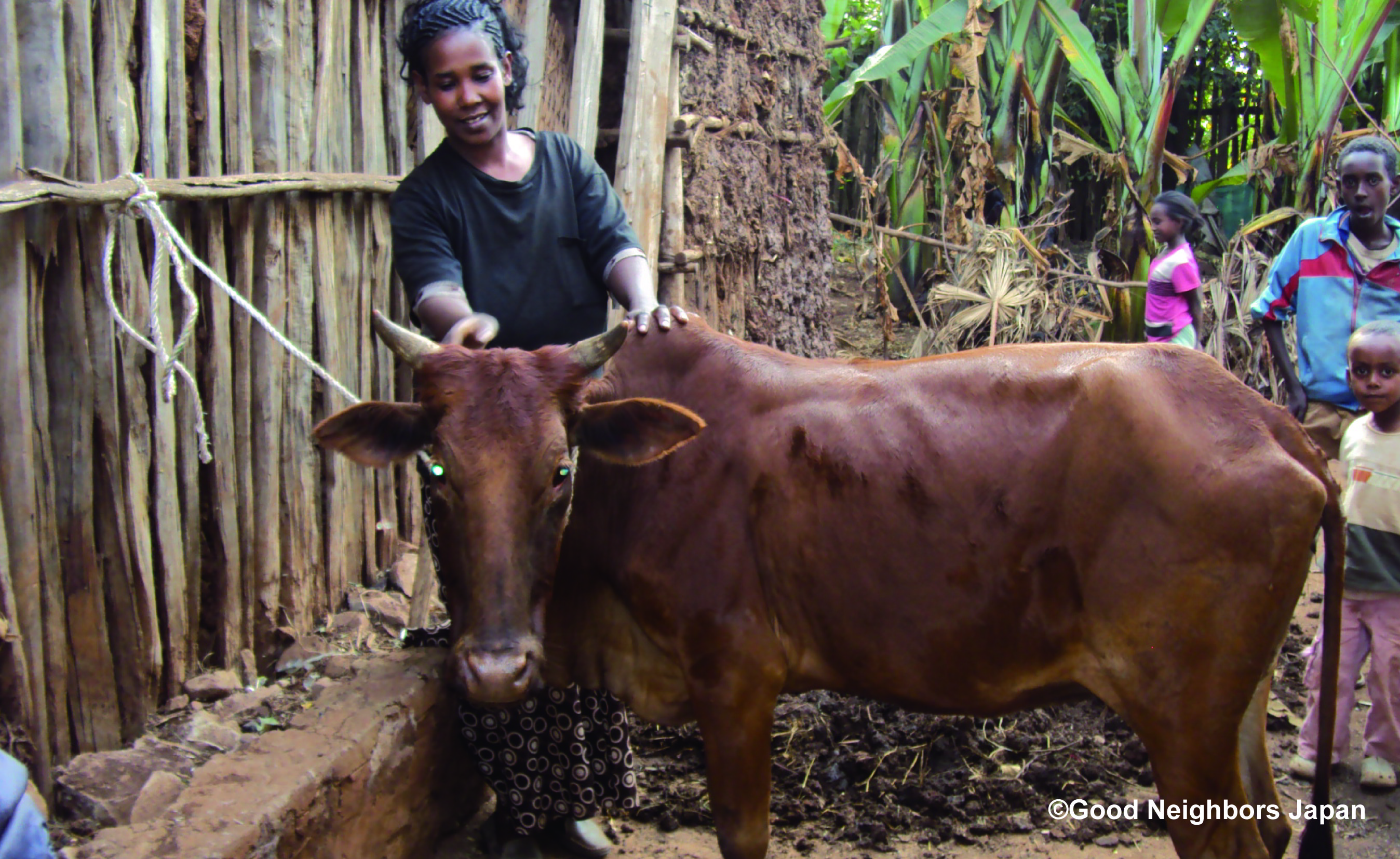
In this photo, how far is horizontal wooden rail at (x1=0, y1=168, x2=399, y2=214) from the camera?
260 cm

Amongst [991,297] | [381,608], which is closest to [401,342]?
[381,608]

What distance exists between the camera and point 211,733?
3.06 metres

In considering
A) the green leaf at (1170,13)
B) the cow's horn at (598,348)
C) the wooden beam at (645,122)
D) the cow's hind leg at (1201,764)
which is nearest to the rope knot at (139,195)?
the cow's horn at (598,348)

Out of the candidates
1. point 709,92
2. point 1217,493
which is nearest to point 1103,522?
point 1217,493

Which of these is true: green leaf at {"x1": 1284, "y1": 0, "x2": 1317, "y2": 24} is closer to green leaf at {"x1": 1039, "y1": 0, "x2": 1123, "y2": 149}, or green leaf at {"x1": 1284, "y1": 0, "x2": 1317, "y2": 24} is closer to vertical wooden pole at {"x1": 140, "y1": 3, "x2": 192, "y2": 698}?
green leaf at {"x1": 1039, "y1": 0, "x2": 1123, "y2": 149}

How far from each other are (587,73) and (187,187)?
222cm

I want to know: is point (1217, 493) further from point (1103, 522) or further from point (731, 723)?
point (731, 723)

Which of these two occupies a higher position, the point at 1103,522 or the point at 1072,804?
the point at 1103,522

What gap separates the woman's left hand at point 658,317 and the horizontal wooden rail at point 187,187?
3.99 ft

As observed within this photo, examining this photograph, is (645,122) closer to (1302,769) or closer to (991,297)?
(1302,769)

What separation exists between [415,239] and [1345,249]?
399cm

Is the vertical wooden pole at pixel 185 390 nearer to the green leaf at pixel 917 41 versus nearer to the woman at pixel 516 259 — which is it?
the woman at pixel 516 259

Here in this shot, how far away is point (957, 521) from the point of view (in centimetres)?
270

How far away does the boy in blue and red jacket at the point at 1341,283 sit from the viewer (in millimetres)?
4684
